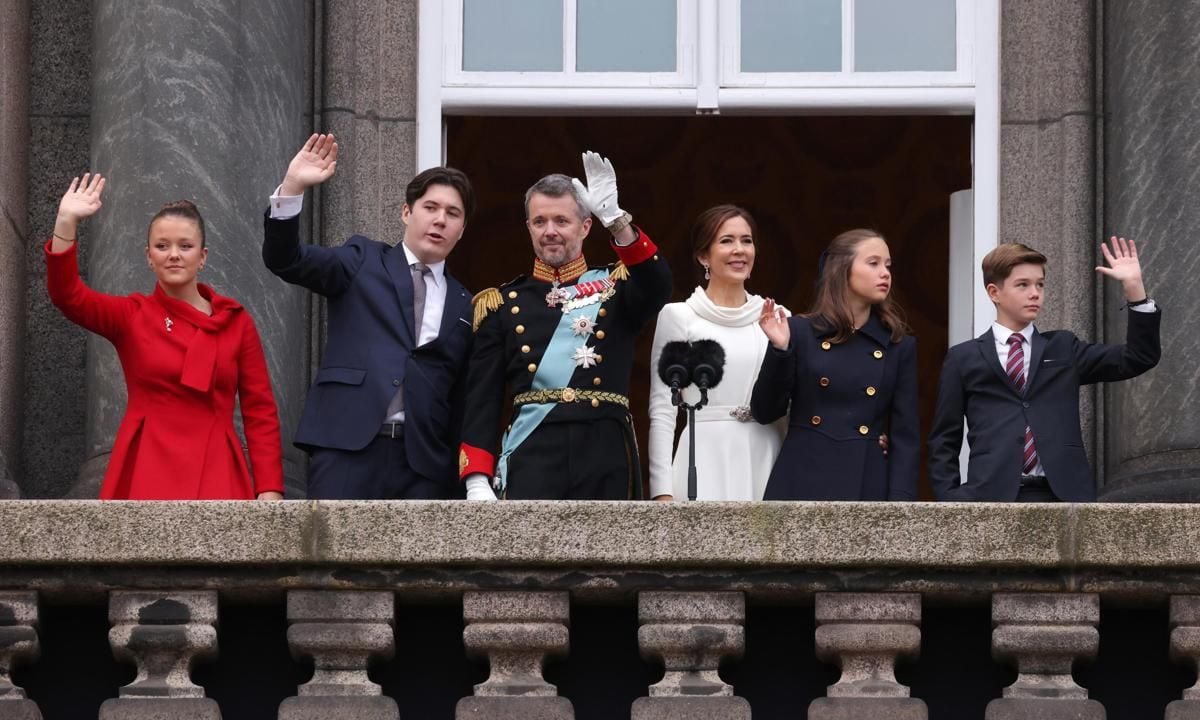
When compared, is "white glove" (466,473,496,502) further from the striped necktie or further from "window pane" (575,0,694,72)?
"window pane" (575,0,694,72)

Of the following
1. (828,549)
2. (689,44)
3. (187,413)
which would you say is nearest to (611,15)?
(689,44)

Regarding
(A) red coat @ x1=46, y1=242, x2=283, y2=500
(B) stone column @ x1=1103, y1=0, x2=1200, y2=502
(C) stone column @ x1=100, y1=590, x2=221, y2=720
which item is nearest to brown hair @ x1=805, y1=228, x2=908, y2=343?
(B) stone column @ x1=1103, y1=0, x2=1200, y2=502

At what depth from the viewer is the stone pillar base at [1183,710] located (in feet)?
23.7

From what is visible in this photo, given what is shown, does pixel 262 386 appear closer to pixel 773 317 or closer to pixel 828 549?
pixel 773 317

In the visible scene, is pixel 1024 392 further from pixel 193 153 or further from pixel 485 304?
pixel 193 153

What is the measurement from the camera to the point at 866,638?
7.29m

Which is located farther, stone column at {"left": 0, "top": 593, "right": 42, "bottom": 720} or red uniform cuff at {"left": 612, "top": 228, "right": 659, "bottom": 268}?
red uniform cuff at {"left": 612, "top": 228, "right": 659, "bottom": 268}

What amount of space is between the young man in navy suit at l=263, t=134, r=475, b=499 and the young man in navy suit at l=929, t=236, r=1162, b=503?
5.18 feet

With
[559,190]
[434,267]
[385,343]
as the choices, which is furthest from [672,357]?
[385,343]

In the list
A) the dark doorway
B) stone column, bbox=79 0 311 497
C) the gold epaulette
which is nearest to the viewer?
the gold epaulette

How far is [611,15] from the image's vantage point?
37.7ft

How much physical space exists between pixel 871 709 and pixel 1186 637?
32.8 inches

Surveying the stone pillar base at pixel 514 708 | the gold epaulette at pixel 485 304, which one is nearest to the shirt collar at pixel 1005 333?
the gold epaulette at pixel 485 304

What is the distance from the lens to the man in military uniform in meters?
8.77
